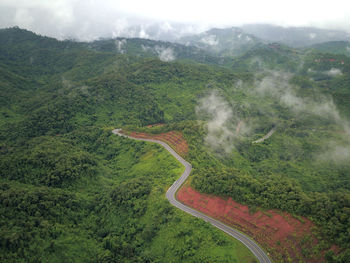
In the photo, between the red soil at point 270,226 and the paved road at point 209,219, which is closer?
the red soil at point 270,226

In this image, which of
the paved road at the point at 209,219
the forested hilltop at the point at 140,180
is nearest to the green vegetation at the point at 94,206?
the forested hilltop at the point at 140,180

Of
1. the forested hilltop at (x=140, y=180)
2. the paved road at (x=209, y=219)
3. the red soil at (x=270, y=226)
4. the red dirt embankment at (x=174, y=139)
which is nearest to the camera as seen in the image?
the red soil at (x=270, y=226)

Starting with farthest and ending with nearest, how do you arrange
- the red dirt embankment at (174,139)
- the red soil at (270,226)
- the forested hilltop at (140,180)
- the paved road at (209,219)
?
the red dirt embankment at (174,139), the forested hilltop at (140,180), the paved road at (209,219), the red soil at (270,226)

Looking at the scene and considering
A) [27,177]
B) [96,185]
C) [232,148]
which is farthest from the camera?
[232,148]

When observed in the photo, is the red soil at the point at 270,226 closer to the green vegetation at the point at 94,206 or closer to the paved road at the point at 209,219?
the paved road at the point at 209,219

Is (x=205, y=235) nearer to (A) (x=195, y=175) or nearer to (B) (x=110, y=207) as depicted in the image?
(A) (x=195, y=175)

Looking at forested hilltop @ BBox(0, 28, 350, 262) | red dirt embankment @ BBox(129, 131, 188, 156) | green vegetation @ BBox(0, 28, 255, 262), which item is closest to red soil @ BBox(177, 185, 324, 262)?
forested hilltop @ BBox(0, 28, 350, 262)

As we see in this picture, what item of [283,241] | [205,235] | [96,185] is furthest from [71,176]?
[283,241]

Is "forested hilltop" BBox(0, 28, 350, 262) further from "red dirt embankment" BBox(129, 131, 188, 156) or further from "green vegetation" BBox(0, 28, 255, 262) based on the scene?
"red dirt embankment" BBox(129, 131, 188, 156)
